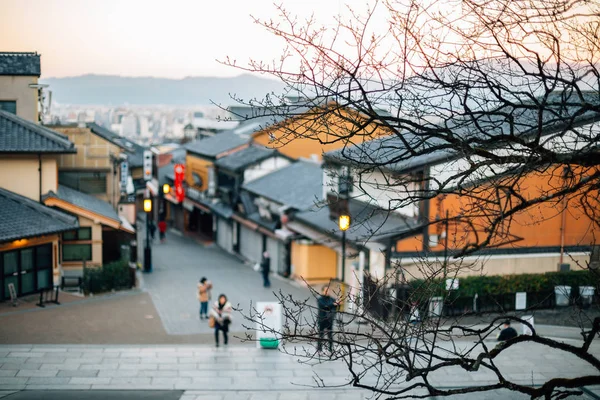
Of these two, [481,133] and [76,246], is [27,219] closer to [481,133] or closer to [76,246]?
[76,246]

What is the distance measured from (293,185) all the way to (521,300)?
633 inches

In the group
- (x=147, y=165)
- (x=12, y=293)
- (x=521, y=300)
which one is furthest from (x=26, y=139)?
(x=147, y=165)

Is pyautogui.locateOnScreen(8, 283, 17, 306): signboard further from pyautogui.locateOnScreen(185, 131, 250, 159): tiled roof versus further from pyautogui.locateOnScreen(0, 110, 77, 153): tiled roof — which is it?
pyautogui.locateOnScreen(185, 131, 250, 159): tiled roof

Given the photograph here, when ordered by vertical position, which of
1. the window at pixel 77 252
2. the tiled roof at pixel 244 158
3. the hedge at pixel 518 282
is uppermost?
the tiled roof at pixel 244 158

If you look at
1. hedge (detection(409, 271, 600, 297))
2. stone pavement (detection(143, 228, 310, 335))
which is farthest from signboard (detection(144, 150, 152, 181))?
hedge (detection(409, 271, 600, 297))

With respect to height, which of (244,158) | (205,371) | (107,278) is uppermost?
(244,158)

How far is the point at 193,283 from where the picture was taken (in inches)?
1195

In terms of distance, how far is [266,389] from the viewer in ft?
51.5

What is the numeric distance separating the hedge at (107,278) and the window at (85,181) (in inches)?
224

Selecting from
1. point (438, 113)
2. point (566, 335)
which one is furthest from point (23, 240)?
point (438, 113)

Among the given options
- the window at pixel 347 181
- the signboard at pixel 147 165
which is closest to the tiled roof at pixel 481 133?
the window at pixel 347 181

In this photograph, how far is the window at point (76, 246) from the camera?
26.8 metres

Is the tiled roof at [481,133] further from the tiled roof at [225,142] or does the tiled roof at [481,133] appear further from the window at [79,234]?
the tiled roof at [225,142]

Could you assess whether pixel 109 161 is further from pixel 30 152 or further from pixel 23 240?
pixel 23 240
